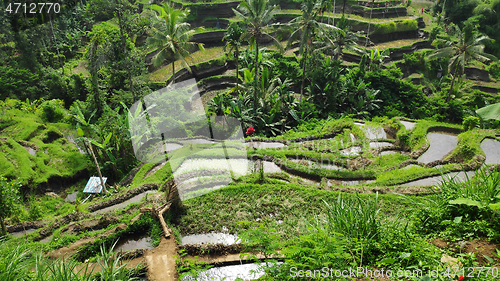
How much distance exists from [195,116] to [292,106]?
665 centimetres

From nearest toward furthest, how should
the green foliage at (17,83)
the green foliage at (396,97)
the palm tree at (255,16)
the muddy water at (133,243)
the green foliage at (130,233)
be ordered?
the green foliage at (130,233) < the muddy water at (133,243) < the palm tree at (255,16) < the green foliage at (17,83) < the green foliage at (396,97)

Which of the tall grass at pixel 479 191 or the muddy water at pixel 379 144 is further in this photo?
the muddy water at pixel 379 144

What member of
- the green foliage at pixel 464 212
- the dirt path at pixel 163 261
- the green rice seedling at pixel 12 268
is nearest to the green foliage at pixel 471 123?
the green foliage at pixel 464 212

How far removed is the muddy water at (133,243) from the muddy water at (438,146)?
12734 millimetres

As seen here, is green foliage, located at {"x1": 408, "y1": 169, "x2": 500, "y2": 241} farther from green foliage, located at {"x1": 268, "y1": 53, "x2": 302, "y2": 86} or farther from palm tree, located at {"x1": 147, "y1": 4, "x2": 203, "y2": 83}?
green foliage, located at {"x1": 268, "y1": 53, "x2": 302, "y2": 86}

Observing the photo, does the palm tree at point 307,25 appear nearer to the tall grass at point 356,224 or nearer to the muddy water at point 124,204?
the muddy water at point 124,204

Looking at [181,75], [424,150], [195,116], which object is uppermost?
[181,75]

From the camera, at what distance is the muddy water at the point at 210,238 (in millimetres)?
8648

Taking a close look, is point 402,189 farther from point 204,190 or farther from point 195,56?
point 195,56

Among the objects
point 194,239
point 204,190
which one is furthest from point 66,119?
point 194,239

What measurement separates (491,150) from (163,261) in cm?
1521

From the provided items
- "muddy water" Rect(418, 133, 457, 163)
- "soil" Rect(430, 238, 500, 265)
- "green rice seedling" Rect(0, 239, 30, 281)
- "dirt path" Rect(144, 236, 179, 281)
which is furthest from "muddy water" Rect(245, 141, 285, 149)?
"soil" Rect(430, 238, 500, 265)

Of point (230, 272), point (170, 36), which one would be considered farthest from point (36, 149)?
point (230, 272)

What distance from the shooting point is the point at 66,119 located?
1903cm
